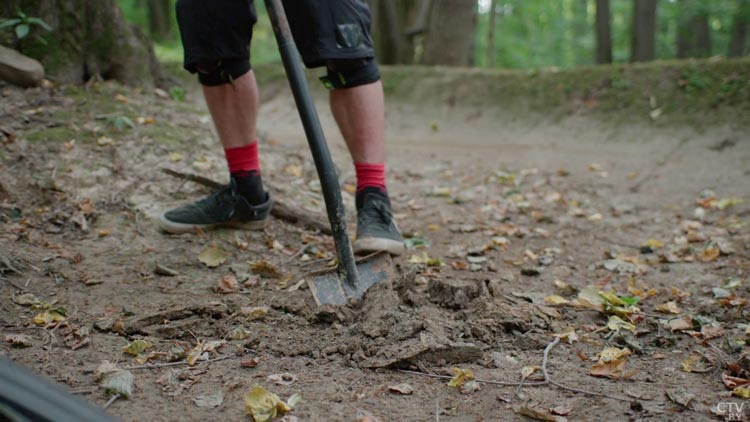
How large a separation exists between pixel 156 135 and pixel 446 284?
1.97 meters

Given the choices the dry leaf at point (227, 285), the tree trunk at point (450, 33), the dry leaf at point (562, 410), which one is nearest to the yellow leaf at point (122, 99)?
the dry leaf at point (227, 285)

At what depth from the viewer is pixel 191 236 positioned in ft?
8.31

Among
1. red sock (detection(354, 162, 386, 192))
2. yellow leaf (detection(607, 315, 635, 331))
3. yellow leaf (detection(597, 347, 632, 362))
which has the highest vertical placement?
red sock (detection(354, 162, 386, 192))

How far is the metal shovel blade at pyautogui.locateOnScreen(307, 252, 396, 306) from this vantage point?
196 centimetres

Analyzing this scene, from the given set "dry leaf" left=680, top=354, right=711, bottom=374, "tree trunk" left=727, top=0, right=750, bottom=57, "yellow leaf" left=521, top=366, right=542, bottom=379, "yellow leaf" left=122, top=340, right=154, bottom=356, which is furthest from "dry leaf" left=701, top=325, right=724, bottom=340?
"tree trunk" left=727, top=0, right=750, bottom=57

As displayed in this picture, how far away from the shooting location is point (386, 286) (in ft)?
6.30

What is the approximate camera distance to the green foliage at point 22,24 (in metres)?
3.46

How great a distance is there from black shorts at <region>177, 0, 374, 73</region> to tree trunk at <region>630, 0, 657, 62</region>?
24.5 ft

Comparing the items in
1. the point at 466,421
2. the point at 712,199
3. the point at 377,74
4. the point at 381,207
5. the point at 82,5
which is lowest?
the point at 712,199

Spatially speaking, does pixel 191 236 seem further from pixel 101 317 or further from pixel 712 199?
pixel 712 199

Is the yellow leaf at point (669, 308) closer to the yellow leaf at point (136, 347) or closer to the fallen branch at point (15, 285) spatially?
the yellow leaf at point (136, 347)

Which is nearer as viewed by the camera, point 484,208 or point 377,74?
point 377,74

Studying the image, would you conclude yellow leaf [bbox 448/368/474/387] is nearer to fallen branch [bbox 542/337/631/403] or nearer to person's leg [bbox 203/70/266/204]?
fallen branch [bbox 542/337/631/403]

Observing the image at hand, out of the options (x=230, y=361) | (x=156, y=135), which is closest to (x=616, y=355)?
(x=230, y=361)
